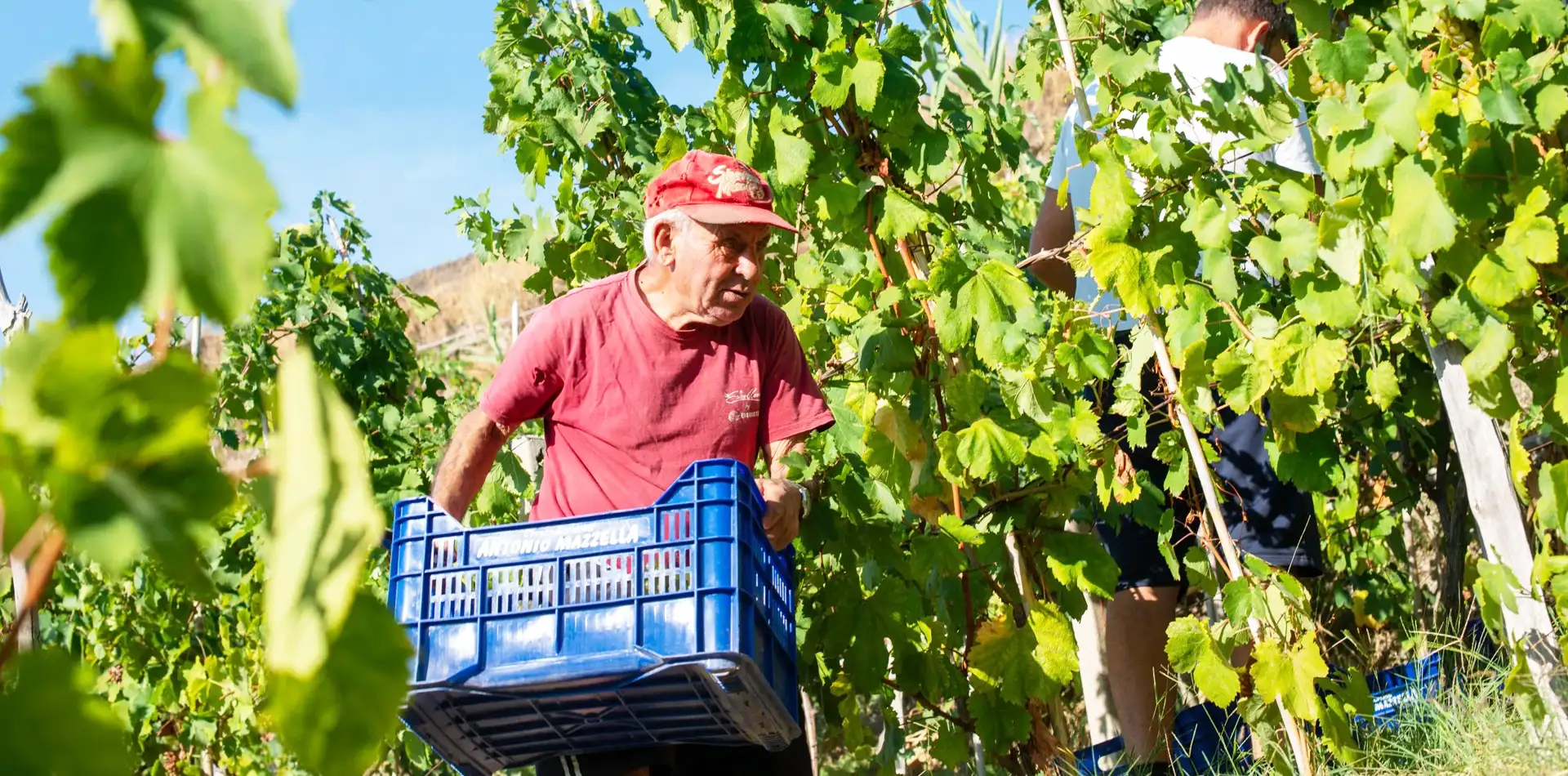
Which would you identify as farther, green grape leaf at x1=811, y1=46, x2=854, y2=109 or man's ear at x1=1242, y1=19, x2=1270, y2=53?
man's ear at x1=1242, y1=19, x2=1270, y2=53

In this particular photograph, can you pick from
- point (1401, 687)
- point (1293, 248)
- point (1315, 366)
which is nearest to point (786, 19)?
point (1293, 248)

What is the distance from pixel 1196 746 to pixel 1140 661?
0.21 meters

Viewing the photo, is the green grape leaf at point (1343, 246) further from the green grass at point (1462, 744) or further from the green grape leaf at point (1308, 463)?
the green grass at point (1462, 744)

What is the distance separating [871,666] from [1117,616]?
703 millimetres

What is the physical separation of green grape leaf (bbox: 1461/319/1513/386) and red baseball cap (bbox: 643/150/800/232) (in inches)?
41.3

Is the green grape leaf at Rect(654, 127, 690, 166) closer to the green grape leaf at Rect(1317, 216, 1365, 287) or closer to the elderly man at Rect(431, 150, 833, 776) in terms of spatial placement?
the elderly man at Rect(431, 150, 833, 776)

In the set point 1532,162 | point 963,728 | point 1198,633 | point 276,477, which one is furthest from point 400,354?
point 276,477

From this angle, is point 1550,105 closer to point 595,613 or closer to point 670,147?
point 595,613

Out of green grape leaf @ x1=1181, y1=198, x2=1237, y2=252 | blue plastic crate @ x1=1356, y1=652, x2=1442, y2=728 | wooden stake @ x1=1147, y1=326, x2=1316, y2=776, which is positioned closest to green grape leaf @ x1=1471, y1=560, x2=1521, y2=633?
wooden stake @ x1=1147, y1=326, x2=1316, y2=776

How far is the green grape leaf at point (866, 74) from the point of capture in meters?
2.83

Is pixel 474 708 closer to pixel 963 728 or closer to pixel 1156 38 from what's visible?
pixel 963 728

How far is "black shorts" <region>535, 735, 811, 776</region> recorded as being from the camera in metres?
2.41

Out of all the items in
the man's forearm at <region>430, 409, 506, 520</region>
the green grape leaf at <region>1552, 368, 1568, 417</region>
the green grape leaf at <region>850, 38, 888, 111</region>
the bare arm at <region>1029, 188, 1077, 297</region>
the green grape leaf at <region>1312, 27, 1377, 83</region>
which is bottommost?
the green grape leaf at <region>1552, 368, 1568, 417</region>

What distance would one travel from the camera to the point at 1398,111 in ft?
6.39
